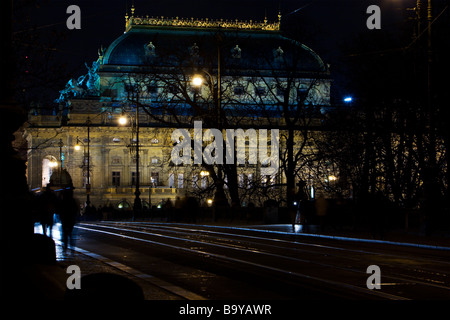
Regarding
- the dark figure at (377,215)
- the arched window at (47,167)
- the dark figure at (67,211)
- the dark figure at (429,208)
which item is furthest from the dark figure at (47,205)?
the arched window at (47,167)

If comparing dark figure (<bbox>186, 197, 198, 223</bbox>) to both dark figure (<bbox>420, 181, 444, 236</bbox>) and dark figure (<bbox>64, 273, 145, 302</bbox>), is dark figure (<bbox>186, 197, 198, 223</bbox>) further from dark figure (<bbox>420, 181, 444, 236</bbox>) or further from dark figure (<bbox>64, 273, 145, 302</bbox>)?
dark figure (<bbox>64, 273, 145, 302</bbox>)

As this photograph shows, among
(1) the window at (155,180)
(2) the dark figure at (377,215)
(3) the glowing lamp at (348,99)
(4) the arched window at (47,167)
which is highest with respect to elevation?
(3) the glowing lamp at (348,99)

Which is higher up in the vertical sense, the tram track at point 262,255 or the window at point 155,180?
the window at point 155,180

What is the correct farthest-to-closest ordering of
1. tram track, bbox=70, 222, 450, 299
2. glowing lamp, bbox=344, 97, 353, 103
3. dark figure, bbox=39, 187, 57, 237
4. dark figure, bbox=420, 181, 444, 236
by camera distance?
glowing lamp, bbox=344, 97, 353, 103 < dark figure, bbox=420, 181, 444, 236 < dark figure, bbox=39, 187, 57, 237 < tram track, bbox=70, 222, 450, 299

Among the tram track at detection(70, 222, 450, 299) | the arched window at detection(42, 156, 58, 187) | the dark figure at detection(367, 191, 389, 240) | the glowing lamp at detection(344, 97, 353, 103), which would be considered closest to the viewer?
the tram track at detection(70, 222, 450, 299)

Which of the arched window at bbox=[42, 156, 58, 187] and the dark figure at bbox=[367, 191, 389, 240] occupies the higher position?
the arched window at bbox=[42, 156, 58, 187]

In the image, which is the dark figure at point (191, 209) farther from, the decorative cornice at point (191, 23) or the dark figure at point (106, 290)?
the decorative cornice at point (191, 23)

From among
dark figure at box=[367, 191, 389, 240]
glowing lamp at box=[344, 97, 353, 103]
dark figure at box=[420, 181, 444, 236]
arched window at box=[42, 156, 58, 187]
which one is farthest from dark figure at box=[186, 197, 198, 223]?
arched window at box=[42, 156, 58, 187]

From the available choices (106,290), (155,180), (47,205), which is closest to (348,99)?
(47,205)

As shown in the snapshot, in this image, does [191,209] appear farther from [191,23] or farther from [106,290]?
[191,23]

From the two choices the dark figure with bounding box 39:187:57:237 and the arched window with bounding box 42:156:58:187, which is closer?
the dark figure with bounding box 39:187:57:237

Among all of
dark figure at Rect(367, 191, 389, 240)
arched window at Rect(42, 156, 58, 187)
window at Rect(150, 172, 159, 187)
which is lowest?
dark figure at Rect(367, 191, 389, 240)

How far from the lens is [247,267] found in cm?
1509
